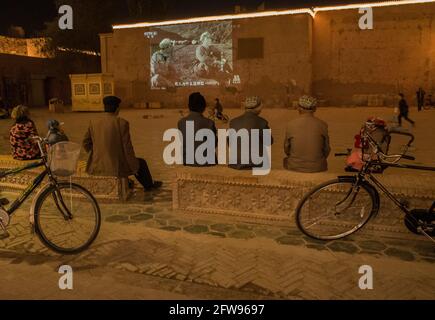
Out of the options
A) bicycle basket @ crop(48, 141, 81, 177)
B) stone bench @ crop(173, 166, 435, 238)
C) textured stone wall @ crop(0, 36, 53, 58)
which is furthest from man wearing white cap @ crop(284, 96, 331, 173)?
textured stone wall @ crop(0, 36, 53, 58)

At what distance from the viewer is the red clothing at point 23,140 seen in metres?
6.39

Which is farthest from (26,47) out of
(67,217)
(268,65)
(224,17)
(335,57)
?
(67,217)

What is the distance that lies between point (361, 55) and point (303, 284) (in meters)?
26.6

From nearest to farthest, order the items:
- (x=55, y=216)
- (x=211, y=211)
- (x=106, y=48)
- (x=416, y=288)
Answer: (x=416, y=288) → (x=55, y=216) → (x=211, y=211) → (x=106, y=48)

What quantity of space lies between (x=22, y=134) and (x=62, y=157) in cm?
272

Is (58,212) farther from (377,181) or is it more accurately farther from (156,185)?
(377,181)

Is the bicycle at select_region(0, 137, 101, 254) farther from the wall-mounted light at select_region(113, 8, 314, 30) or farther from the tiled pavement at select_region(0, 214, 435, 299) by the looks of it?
the wall-mounted light at select_region(113, 8, 314, 30)

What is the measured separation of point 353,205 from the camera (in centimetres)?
470

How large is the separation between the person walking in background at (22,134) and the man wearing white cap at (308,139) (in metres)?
3.88

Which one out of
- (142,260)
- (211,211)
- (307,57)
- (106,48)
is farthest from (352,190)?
(106,48)

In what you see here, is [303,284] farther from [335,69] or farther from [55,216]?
[335,69]

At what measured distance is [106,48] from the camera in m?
32.3

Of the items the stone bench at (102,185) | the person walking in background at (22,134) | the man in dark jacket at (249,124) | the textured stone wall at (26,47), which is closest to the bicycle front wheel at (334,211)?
the man in dark jacket at (249,124)

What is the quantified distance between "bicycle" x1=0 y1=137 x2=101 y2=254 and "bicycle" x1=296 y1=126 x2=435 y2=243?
2.31m
